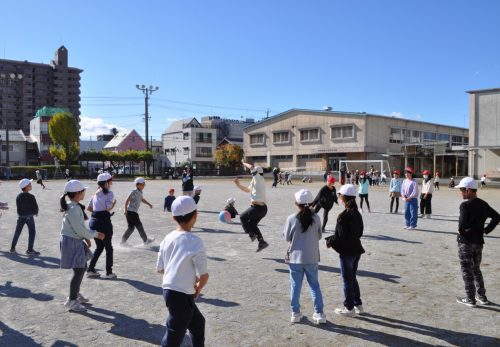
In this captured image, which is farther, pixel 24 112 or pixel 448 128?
pixel 24 112

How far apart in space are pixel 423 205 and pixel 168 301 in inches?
511

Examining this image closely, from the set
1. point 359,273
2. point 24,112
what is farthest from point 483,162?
point 24,112

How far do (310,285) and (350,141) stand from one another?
49.5 metres

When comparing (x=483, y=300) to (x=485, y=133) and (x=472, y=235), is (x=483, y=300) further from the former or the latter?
(x=485, y=133)

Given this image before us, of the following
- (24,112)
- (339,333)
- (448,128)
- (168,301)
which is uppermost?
(24,112)

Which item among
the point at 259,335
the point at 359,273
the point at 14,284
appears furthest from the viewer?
the point at 359,273

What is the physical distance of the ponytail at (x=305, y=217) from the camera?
16.3ft

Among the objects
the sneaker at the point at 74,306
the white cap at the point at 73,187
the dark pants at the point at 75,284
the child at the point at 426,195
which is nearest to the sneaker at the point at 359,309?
the sneaker at the point at 74,306

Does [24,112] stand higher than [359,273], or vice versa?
[24,112]

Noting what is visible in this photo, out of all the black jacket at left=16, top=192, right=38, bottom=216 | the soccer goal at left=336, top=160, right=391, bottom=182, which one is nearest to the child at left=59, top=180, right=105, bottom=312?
the black jacket at left=16, top=192, right=38, bottom=216

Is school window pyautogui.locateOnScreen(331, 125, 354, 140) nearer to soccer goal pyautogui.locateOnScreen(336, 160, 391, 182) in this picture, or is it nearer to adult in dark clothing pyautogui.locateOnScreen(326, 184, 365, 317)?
soccer goal pyautogui.locateOnScreen(336, 160, 391, 182)

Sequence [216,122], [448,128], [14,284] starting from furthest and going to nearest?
[216,122]
[448,128]
[14,284]

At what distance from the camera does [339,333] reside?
4.57 meters

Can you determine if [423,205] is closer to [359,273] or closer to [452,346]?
[359,273]
